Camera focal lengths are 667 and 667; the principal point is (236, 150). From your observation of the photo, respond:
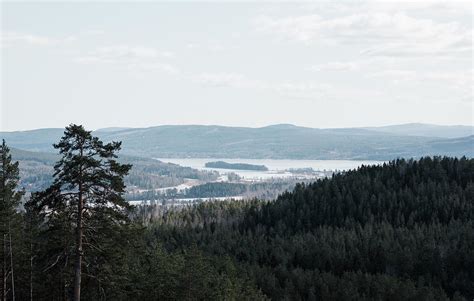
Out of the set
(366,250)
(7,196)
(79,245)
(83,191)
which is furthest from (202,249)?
(83,191)

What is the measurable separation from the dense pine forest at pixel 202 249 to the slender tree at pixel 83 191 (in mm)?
55

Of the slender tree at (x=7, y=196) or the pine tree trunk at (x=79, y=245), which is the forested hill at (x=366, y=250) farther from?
the pine tree trunk at (x=79, y=245)

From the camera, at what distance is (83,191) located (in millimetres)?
35969

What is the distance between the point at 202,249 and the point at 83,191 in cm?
12071

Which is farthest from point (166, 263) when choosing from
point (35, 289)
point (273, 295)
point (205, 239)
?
point (205, 239)

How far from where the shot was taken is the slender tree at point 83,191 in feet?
116

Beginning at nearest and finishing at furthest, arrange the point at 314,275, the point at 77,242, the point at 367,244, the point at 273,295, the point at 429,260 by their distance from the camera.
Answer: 1. the point at 77,242
2. the point at 273,295
3. the point at 314,275
4. the point at 429,260
5. the point at 367,244

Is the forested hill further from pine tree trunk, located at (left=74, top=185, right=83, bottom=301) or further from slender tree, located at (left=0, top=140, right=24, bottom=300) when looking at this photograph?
pine tree trunk, located at (left=74, top=185, right=83, bottom=301)

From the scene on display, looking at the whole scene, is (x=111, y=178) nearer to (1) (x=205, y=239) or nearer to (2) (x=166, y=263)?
(2) (x=166, y=263)

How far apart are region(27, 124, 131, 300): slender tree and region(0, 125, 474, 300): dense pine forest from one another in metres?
0.06

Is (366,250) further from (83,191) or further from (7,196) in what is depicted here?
(83,191)

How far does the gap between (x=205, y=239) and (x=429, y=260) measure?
6113 cm

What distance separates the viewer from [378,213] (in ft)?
640

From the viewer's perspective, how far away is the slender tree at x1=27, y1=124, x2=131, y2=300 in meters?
35.4
